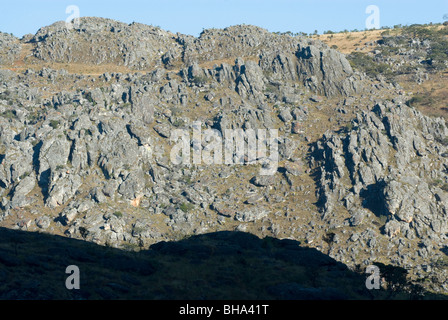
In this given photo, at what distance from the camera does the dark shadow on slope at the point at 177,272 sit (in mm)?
43656

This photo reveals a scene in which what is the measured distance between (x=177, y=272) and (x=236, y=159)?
65.0m

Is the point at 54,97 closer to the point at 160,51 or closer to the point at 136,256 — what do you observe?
the point at 160,51

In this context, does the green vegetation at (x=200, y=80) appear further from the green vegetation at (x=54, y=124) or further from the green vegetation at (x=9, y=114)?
the green vegetation at (x=9, y=114)

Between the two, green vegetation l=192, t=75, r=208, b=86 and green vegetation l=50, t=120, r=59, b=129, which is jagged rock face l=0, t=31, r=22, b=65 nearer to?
green vegetation l=50, t=120, r=59, b=129

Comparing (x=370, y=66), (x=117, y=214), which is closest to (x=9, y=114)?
(x=117, y=214)

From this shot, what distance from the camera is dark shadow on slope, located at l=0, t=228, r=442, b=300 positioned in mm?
43656

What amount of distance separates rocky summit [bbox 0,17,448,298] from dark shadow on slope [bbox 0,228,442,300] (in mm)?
16118

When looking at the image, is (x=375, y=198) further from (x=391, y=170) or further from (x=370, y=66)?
(x=370, y=66)

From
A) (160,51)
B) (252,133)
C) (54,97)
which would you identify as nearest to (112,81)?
(54,97)

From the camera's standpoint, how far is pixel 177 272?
5141 centimetres

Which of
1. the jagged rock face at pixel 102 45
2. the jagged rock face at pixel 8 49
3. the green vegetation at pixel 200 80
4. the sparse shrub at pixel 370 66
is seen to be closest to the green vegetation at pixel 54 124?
the green vegetation at pixel 200 80

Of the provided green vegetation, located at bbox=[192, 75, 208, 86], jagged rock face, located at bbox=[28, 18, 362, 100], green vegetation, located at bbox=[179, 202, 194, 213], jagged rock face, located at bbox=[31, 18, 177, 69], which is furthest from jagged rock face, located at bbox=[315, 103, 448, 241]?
jagged rock face, located at bbox=[31, 18, 177, 69]

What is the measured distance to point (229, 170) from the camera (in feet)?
367

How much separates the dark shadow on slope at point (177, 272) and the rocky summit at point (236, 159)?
1612cm
